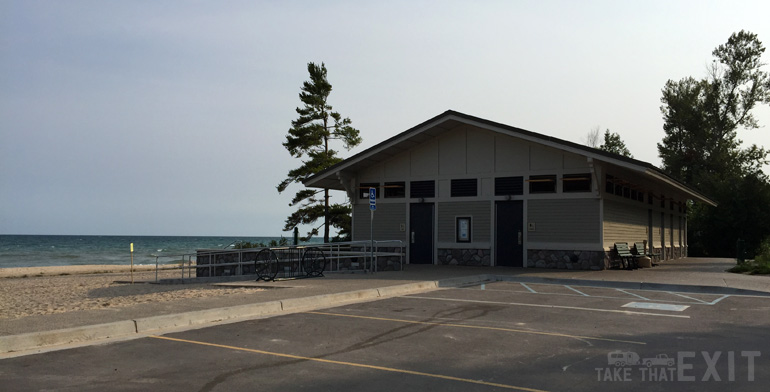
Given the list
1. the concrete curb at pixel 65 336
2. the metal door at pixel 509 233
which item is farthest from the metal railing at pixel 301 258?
the concrete curb at pixel 65 336

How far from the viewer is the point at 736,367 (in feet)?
22.6

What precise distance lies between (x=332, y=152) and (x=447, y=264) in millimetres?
19295

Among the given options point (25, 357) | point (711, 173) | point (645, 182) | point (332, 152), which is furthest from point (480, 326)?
point (711, 173)

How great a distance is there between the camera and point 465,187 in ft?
81.5

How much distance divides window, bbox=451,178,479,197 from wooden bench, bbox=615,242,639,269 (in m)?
5.76

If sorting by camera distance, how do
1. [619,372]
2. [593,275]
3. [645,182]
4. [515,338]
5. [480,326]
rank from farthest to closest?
[645,182]
[593,275]
[480,326]
[515,338]
[619,372]

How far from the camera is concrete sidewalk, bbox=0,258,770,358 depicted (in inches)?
340

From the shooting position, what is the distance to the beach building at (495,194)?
22.2 metres

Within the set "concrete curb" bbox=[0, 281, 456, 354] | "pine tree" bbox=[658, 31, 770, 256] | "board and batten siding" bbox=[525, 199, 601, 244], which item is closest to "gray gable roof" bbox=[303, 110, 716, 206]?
"board and batten siding" bbox=[525, 199, 601, 244]

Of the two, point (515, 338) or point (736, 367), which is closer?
point (736, 367)

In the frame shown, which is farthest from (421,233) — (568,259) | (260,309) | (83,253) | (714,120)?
(83,253)

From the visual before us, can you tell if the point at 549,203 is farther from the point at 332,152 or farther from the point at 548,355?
the point at 332,152

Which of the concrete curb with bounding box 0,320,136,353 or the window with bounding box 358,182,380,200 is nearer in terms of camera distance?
the concrete curb with bounding box 0,320,136,353

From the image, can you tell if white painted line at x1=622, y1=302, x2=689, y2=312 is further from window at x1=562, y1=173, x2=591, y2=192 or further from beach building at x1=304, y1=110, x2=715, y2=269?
window at x1=562, y1=173, x2=591, y2=192
